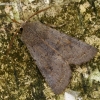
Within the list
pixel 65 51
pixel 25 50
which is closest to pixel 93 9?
pixel 65 51

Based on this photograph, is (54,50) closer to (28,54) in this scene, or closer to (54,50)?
(54,50)

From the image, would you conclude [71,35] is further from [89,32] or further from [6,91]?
[6,91]

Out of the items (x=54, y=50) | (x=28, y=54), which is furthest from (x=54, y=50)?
(x=28, y=54)
